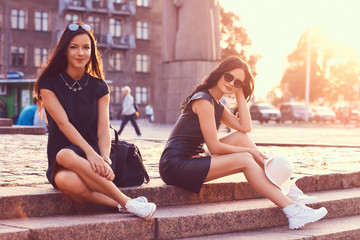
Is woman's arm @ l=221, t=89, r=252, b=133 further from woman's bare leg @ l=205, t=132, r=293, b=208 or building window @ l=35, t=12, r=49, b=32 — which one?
building window @ l=35, t=12, r=49, b=32

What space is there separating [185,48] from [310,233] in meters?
22.0

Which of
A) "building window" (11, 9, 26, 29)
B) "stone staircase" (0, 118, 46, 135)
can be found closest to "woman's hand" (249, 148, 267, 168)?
"stone staircase" (0, 118, 46, 135)

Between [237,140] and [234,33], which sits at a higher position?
[234,33]

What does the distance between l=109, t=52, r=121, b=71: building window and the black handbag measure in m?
50.6

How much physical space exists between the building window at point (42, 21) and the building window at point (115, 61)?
606 cm

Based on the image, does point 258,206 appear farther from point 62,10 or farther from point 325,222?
point 62,10

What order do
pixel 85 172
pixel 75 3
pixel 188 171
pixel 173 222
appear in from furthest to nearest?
pixel 75 3 → pixel 188 171 → pixel 173 222 → pixel 85 172

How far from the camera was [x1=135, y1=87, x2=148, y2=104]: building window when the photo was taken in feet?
186

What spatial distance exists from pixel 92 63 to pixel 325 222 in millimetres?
2682

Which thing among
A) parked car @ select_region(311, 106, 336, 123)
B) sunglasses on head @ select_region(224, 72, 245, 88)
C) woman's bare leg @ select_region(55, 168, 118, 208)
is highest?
sunglasses on head @ select_region(224, 72, 245, 88)

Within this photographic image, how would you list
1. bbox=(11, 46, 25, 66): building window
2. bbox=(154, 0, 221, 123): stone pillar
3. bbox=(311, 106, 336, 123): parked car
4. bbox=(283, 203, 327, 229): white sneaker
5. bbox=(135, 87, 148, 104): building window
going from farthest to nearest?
1. bbox=(135, 87, 148, 104): building window
2. bbox=(11, 46, 25, 66): building window
3. bbox=(311, 106, 336, 123): parked car
4. bbox=(154, 0, 221, 123): stone pillar
5. bbox=(283, 203, 327, 229): white sneaker

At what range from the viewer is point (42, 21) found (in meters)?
54.2

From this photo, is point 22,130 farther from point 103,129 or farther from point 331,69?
point 331,69

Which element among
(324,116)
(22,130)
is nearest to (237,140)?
(22,130)
